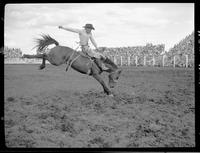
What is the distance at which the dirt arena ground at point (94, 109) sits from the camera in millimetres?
3729

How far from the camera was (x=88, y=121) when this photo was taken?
3.80 m

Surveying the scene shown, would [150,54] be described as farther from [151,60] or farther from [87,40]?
[87,40]

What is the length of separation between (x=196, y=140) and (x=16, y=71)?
2.99 meters

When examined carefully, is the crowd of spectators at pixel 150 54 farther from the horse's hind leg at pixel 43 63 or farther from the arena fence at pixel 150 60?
the horse's hind leg at pixel 43 63

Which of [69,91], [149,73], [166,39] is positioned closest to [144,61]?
[149,73]

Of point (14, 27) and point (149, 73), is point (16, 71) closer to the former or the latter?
point (14, 27)

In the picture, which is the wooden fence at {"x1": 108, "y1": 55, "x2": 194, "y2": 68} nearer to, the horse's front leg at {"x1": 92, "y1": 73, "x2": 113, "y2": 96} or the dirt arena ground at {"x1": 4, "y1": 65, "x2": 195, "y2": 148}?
the dirt arena ground at {"x1": 4, "y1": 65, "x2": 195, "y2": 148}

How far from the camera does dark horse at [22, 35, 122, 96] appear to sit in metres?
3.98

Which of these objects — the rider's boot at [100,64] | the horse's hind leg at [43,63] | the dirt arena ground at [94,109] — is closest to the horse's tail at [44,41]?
the horse's hind leg at [43,63]

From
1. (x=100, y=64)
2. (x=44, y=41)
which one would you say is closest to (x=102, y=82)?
(x=100, y=64)

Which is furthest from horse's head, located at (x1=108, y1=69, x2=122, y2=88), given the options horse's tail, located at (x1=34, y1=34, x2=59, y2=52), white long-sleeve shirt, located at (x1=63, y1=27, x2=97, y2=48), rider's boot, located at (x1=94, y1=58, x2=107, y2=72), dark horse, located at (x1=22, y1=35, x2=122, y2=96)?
horse's tail, located at (x1=34, y1=34, x2=59, y2=52)

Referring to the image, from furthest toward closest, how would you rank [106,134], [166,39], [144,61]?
[144,61] < [166,39] < [106,134]

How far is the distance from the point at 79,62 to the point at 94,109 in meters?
0.81

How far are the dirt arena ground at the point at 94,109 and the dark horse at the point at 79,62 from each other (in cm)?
9
